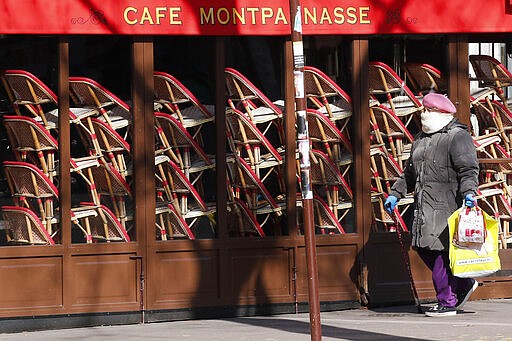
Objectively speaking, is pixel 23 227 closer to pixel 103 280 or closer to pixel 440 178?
pixel 103 280

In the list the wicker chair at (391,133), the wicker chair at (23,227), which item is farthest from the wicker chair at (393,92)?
the wicker chair at (23,227)

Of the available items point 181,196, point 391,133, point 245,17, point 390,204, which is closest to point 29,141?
point 181,196

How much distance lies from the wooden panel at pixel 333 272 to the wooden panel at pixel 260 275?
5.0 inches

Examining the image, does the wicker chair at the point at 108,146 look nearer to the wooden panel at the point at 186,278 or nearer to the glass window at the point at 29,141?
the glass window at the point at 29,141

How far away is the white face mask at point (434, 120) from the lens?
1138 cm

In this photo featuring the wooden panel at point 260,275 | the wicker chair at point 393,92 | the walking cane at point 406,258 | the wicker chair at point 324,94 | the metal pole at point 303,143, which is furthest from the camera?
the wicker chair at point 393,92

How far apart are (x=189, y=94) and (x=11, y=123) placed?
1656mm

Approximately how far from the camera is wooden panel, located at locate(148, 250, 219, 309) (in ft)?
37.5

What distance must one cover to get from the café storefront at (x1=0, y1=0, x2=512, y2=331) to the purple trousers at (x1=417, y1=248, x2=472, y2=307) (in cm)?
79

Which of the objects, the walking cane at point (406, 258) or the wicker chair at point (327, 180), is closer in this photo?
the walking cane at point (406, 258)

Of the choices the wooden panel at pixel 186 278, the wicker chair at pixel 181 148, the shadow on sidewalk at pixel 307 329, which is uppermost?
the wicker chair at pixel 181 148

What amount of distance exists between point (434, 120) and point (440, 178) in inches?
20.6

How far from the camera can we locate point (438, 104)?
11.4m

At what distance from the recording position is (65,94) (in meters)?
11.2
